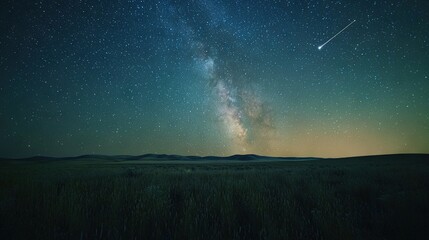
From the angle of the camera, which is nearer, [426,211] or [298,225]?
[298,225]

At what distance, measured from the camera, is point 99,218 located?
10.7 ft

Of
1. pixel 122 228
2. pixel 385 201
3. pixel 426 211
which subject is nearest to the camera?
pixel 122 228

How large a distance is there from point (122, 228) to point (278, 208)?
8.35 feet

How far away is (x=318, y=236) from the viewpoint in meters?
2.80

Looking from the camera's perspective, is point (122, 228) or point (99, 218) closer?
point (122, 228)

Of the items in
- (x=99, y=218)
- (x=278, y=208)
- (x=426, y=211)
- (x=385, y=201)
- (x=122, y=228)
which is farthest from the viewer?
(x=385, y=201)

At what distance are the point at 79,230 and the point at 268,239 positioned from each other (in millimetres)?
2413

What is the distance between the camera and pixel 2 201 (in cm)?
396

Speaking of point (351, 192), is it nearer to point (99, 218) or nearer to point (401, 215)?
point (401, 215)

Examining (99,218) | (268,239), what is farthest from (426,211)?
(99,218)

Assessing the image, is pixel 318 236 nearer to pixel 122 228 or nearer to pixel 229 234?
pixel 229 234

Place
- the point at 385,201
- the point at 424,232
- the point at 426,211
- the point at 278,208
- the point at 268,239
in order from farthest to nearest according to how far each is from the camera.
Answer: the point at 385,201
the point at 278,208
the point at 426,211
the point at 424,232
the point at 268,239

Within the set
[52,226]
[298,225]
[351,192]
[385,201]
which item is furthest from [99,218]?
[351,192]

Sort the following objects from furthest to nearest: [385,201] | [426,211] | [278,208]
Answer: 1. [385,201]
2. [278,208]
3. [426,211]
